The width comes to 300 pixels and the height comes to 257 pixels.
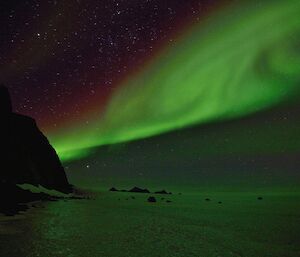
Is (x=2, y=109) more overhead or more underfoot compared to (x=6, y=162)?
more overhead

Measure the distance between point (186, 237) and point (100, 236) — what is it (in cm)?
440

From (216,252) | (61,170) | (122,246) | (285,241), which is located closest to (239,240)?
(285,241)

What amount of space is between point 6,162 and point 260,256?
5423 cm

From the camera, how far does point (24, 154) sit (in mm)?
67188

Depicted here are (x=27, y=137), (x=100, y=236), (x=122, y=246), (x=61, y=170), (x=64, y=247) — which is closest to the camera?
(x=64, y=247)

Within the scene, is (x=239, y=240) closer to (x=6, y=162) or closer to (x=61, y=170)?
(x=6, y=162)

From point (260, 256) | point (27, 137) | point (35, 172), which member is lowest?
point (260, 256)

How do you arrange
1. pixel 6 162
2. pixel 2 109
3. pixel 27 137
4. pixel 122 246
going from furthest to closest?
1. pixel 27 137
2. pixel 2 109
3. pixel 6 162
4. pixel 122 246

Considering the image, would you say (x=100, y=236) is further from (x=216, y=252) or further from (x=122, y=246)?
(x=216, y=252)

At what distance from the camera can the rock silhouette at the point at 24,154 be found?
60531mm

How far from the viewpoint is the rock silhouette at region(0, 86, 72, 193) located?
6053 centimetres

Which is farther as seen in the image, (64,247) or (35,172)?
(35,172)

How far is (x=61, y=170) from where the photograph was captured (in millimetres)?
83125

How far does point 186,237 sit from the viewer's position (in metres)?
17.8
